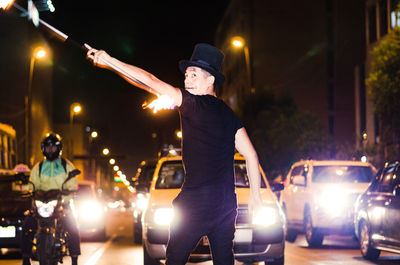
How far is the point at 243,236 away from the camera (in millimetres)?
11000

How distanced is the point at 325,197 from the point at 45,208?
A: 29.3 ft

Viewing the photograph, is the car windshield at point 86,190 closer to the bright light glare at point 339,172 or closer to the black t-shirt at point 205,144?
the bright light glare at point 339,172

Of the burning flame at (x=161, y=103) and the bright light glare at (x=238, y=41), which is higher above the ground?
the bright light glare at (x=238, y=41)

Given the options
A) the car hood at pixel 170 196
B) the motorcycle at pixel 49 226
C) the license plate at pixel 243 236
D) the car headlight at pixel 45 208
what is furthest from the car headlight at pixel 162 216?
the car headlight at pixel 45 208

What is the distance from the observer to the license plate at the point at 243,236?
10992 mm

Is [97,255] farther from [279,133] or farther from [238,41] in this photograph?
[279,133]

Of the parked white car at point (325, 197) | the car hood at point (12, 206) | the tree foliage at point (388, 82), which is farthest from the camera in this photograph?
the tree foliage at point (388, 82)

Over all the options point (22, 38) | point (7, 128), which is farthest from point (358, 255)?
point (22, 38)

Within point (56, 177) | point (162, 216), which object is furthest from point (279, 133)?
point (56, 177)

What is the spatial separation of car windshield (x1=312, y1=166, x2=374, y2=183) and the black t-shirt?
1326cm

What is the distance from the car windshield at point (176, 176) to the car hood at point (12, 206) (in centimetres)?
265

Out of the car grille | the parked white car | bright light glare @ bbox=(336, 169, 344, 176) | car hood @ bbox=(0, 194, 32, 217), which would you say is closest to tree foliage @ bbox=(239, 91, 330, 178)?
the parked white car

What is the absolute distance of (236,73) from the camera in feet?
303

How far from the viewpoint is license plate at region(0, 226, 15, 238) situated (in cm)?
1386
